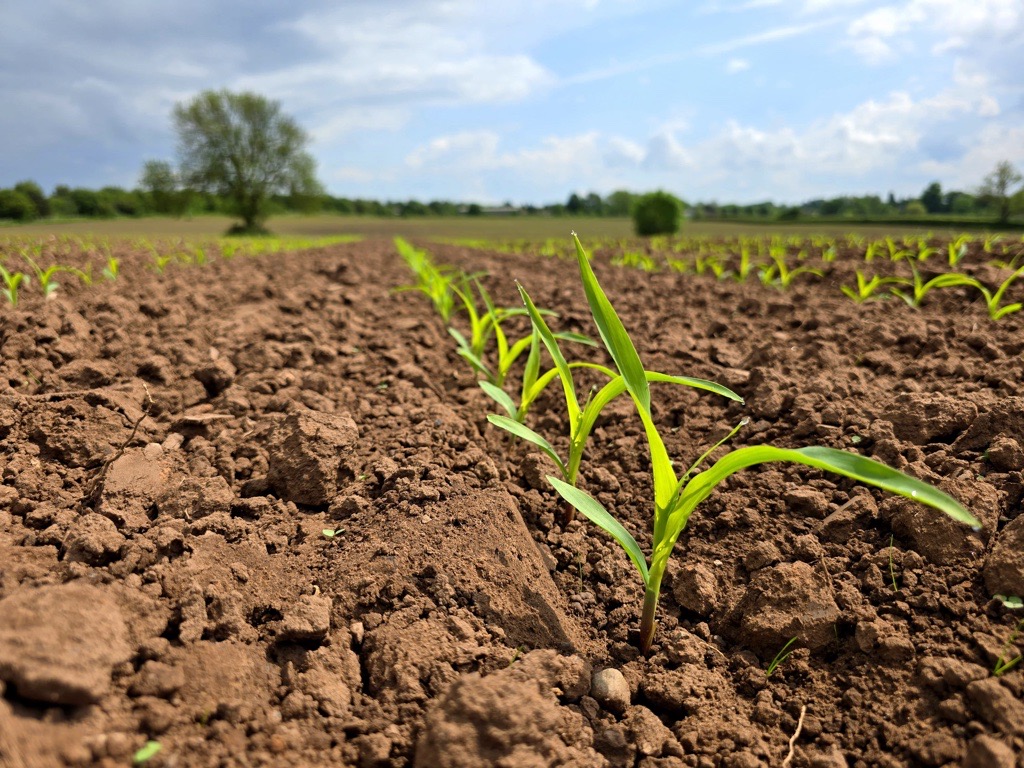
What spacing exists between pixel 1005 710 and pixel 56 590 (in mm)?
1737

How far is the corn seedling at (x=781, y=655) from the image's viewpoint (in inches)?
50.6

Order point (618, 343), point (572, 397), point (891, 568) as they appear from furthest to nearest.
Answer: point (572, 397) → point (891, 568) → point (618, 343)

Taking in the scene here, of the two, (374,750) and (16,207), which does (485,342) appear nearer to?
(374,750)

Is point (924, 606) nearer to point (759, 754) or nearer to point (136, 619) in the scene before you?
point (759, 754)

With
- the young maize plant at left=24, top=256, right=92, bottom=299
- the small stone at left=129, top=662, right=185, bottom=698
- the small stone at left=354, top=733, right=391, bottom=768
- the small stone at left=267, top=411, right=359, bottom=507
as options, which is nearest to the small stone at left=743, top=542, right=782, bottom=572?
the small stone at left=354, top=733, right=391, bottom=768

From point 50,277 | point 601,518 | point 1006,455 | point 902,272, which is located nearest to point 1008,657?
point 1006,455

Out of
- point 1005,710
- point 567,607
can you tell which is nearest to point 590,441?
point 567,607

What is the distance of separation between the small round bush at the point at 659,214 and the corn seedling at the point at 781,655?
2813 cm

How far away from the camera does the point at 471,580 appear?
1409 mm

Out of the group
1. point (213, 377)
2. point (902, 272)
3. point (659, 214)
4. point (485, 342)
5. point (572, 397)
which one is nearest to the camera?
point (572, 397)

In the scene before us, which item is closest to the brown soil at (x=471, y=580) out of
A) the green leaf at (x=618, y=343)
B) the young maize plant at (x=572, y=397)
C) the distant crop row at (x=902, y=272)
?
the young maize plant at (x=572, y=397)

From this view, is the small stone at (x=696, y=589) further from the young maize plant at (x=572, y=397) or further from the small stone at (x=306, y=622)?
the small stone at (x=306, y=622)

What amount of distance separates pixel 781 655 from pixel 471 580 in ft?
2.34

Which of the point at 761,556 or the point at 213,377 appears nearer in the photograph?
the point at 761,556
